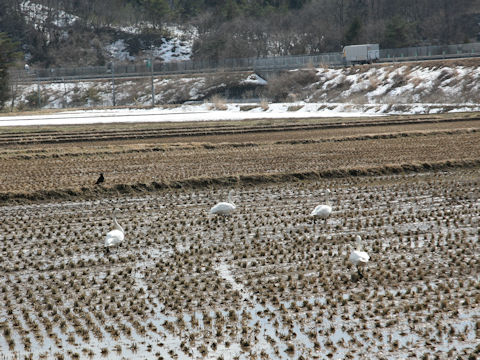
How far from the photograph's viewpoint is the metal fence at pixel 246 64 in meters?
75.3

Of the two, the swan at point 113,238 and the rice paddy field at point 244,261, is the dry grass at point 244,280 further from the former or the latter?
the swan at point 113,238

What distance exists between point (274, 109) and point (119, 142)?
102 ft

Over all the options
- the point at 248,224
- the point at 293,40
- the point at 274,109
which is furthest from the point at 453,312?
the point at 293,40

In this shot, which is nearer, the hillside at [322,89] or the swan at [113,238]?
the swan at [113,238]

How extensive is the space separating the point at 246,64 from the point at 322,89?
24.2 meters

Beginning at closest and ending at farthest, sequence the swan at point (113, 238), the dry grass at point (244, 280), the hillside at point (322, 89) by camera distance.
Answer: the dry grass at point (244, 280)
the swan at point (113, 238)
the hillside at point (322, 89)

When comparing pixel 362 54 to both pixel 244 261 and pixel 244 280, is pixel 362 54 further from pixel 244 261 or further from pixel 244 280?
pixel 244 280

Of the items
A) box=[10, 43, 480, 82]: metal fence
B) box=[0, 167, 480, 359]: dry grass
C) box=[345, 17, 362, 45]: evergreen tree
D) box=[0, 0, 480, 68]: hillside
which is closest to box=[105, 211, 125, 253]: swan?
box=[0, 167, 480, 359]: dry grass

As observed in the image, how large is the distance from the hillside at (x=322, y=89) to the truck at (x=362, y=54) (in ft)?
13.4

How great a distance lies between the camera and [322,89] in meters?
70.6

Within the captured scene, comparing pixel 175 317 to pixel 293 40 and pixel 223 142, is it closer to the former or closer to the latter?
pixel 223 142

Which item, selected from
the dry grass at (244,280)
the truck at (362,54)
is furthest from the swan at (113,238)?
the truck at (362,54)

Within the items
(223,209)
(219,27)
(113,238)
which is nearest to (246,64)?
(219,27)

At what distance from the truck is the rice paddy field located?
5675 centimetres
